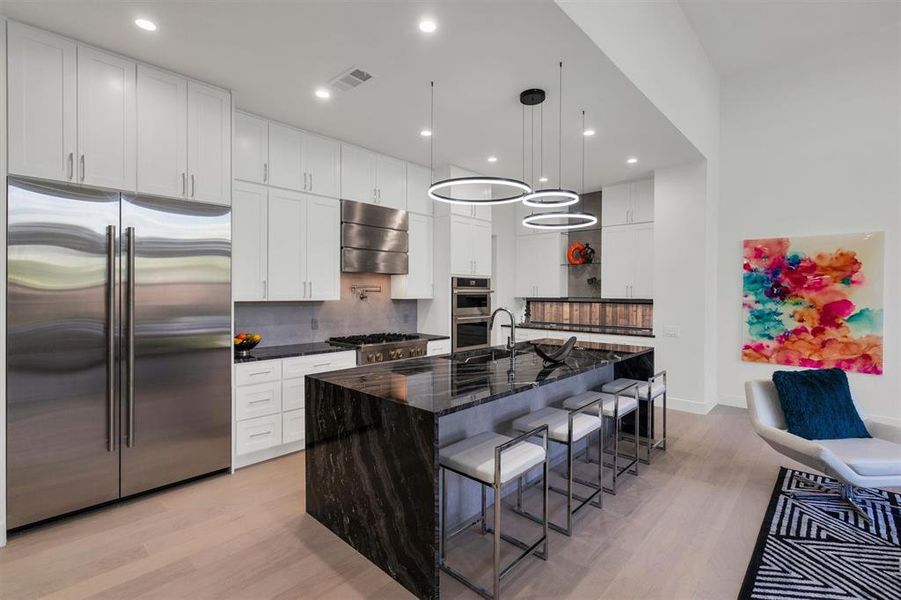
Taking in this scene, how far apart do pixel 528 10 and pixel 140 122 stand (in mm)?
2712

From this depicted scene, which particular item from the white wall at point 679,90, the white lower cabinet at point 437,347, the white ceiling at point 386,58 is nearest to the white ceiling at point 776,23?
the white wall at point 679,90

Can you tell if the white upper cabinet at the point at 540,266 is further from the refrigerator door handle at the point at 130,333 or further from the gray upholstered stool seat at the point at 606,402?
the refrigerator door handle at the point at 130,333

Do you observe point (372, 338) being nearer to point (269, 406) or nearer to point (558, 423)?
point (269, 406)

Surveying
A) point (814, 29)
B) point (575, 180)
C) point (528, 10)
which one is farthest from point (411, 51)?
point (814, 29)

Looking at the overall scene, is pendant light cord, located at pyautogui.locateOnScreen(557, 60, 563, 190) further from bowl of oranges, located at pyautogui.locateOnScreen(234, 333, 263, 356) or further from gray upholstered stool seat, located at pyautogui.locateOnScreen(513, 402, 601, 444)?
bowl of oranges, located at pyautogui.locateOnScreen(234, 333, 263, 356)

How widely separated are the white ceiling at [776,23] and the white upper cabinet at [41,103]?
17.0 feet

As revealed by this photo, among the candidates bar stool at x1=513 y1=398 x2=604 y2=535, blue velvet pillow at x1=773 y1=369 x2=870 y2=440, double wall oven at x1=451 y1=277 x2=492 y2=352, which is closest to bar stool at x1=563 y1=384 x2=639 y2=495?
bar stool at x1=513 y1=398 x2=604 y2=535

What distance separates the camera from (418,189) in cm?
541

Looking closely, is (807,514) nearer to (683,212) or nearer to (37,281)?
(683,212)

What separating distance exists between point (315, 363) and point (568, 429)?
2453mm

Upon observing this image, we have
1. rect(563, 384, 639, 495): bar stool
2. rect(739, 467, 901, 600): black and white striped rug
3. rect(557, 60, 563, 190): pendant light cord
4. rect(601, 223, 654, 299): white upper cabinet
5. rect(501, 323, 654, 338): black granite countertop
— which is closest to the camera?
rect(739, 467, 901, 600): black and white striped rug

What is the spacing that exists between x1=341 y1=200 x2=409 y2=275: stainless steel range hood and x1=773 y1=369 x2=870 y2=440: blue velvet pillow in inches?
151

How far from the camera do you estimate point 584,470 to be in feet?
11.6

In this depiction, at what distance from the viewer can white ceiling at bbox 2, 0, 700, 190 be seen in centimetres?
249
